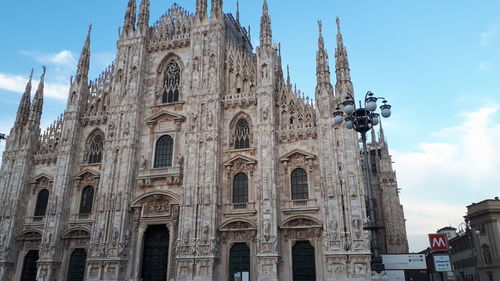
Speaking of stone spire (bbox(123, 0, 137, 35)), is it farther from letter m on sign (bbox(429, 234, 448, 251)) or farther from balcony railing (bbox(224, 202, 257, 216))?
letter m on sign (bbox(429, 234, 448, 251))

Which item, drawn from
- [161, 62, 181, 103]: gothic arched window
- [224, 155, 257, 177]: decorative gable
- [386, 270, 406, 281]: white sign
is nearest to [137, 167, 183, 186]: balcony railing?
[224, 155, 257, 177]: decorative gable

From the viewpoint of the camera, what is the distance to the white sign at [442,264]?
34.8 feet

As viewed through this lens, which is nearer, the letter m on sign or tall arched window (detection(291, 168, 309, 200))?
the letter m on sign

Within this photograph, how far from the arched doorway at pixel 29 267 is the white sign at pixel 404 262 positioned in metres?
24.4

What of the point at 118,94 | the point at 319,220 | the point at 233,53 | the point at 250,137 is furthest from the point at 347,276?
the point at 118,94

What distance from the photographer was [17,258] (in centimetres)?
2733

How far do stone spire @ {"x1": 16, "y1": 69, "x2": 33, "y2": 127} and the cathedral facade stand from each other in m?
0.11

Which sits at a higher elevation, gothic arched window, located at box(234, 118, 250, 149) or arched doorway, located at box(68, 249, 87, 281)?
gothic arched window, located at box(234, 118, 250, 149)

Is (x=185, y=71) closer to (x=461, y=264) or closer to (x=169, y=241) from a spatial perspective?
(x=169, y=241)

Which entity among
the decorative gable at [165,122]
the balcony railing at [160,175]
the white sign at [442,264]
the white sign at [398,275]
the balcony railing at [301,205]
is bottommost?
the white sign at [398,275]

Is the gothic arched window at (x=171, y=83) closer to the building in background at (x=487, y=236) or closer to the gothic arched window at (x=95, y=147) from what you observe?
the gothic arched window at (x=95, y=147)

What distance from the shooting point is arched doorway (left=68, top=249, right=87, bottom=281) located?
2584 cm

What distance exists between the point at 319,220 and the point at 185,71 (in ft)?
48.0

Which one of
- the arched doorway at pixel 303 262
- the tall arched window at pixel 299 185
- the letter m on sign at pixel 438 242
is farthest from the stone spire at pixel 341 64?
the letter m on sign at pixel 438 242
